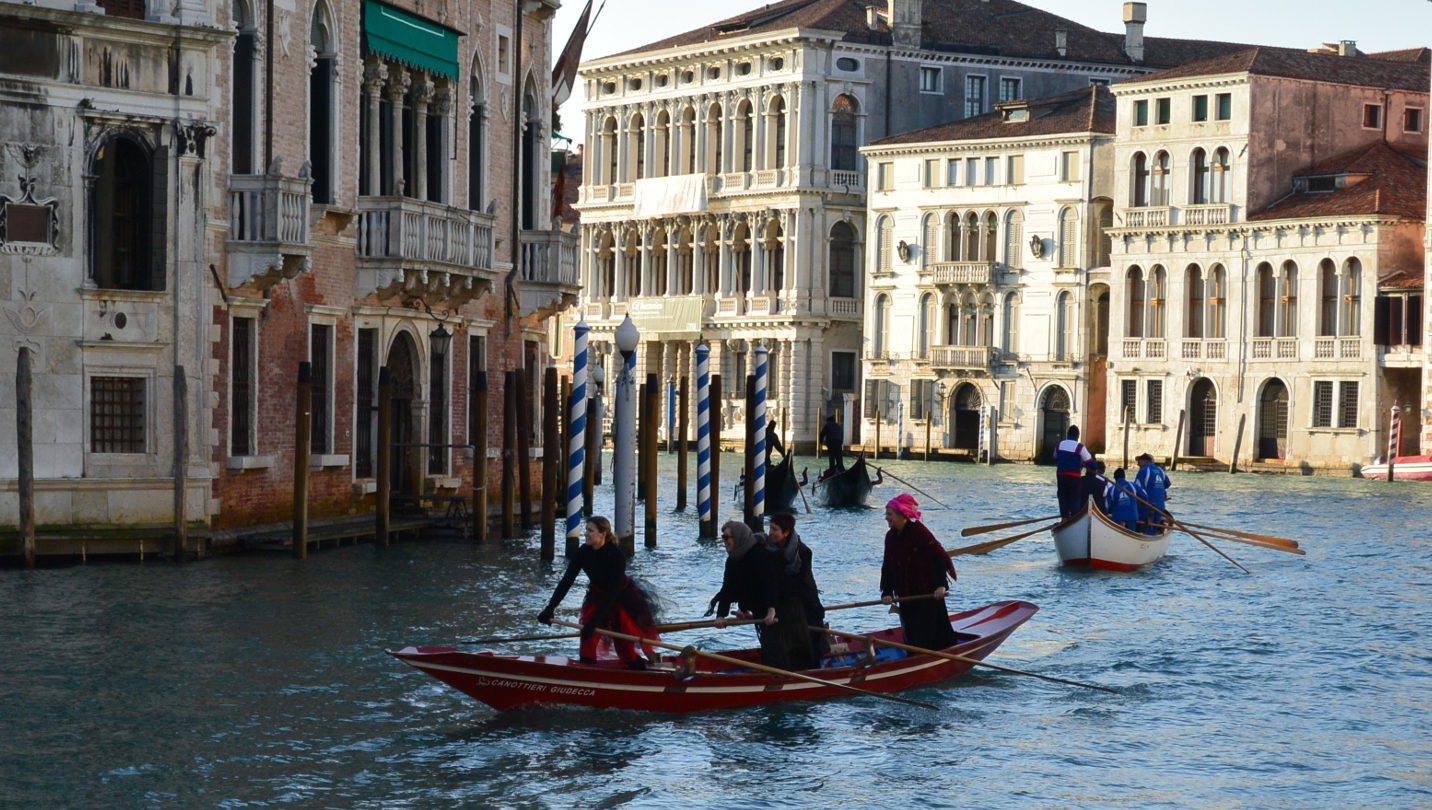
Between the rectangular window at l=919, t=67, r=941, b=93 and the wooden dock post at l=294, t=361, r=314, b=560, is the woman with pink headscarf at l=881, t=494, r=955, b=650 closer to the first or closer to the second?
the wooden dock post at l=294, t=361, r=314, b=560

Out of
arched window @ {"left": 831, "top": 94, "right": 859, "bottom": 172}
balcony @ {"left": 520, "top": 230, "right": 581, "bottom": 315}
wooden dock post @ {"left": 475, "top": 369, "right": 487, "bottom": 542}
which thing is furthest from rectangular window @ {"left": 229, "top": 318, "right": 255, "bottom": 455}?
arched window @ {"left": 831, "top": 94, "right": 859, "bottom": 172}

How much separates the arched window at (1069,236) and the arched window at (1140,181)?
2.11m

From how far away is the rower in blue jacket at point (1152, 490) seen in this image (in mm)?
24922

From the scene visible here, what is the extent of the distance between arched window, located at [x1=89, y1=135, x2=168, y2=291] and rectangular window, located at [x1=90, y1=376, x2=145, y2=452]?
88 cm

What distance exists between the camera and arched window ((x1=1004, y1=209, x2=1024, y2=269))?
182ft

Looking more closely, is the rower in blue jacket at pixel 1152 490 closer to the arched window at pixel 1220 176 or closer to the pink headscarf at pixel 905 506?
the pink headscarf at pixel 905 506

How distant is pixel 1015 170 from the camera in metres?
55.2

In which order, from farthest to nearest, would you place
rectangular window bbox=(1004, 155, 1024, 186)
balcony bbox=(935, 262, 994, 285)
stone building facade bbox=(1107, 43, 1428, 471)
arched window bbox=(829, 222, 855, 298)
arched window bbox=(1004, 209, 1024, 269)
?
arched window bbox=(829, 222, 855, 298) → balcony bbox=(935, 262, 994, 285) → arched window bbox=(1004, 209, 1024, 269) → rectangular window bbox=(1004, 155, 1024, 186) → stone building facade bbox=(1107, 43, 1428, 471)

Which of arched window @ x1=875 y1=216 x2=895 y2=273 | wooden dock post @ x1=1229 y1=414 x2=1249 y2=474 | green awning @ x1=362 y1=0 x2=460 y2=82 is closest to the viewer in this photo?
green awning @ x1=362 y1=0 x2=460 y2=82

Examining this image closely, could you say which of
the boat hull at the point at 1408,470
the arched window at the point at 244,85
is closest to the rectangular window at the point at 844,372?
the boat hull at the point at 1408,470

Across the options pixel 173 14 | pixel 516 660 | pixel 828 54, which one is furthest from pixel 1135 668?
pixel 828 54

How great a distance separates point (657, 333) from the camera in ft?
212

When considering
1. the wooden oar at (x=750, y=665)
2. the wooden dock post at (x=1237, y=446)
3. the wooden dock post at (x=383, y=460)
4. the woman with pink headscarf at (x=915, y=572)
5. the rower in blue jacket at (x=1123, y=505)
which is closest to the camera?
the wooden oar at (x=750, y=665)

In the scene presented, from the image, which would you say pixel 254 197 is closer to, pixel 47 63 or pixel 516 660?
pixel 47 63
